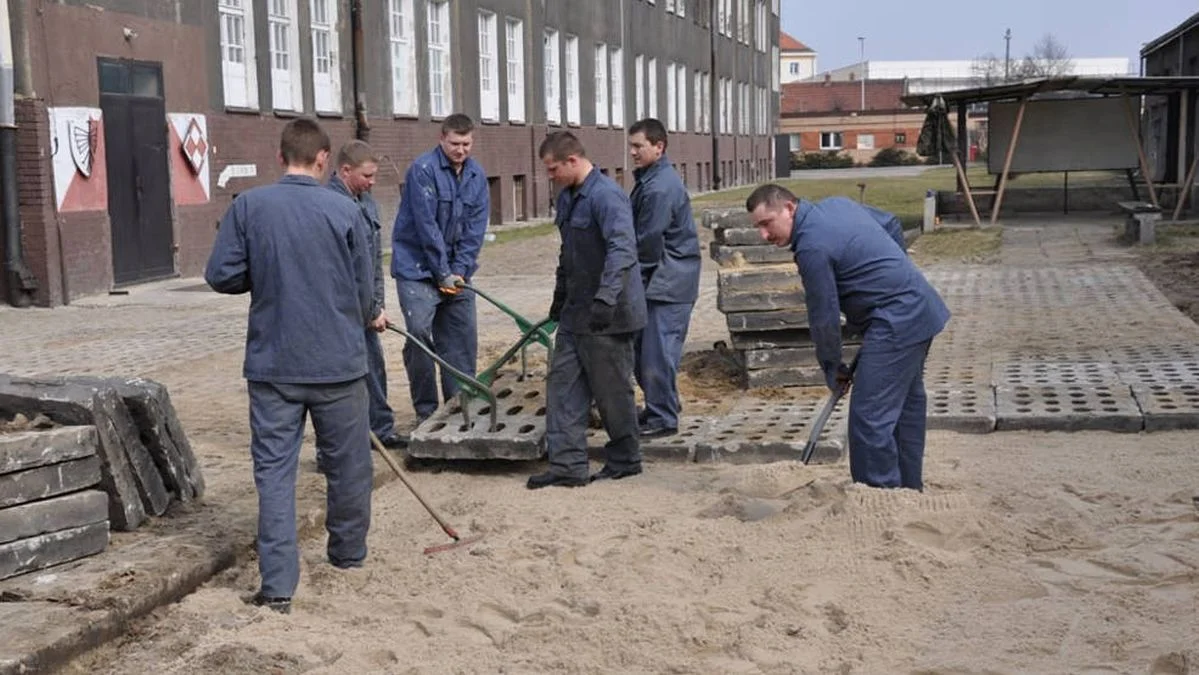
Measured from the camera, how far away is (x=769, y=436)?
26.2 feet

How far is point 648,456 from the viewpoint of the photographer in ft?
26.0

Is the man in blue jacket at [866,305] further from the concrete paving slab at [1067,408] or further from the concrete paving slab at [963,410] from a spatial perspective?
the concrete paving slab at [1067,408]

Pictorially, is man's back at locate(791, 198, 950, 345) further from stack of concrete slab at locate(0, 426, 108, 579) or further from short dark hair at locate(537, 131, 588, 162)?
stack of concrete slab at locate(0, 426, 108, 579)

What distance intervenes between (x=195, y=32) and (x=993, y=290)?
10640mm

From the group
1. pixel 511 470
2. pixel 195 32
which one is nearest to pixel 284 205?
pixel 511 470

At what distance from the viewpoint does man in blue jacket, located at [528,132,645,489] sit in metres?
7.21

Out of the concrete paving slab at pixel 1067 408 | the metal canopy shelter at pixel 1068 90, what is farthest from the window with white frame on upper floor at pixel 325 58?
the concrete paving slab at pixel 1067 408

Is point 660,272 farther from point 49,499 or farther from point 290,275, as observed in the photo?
point 49,499

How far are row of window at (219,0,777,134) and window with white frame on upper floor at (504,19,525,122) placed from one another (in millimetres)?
22

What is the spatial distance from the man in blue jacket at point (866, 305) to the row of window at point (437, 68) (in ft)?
48.4

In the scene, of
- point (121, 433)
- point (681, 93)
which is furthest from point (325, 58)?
point (681, 93)

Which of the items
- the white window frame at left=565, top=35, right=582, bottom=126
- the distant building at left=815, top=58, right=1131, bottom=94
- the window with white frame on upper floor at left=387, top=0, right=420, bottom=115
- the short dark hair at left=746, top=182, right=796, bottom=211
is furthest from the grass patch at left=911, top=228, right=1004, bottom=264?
the distant building at left=815, top=58, right=1131, bottom=94

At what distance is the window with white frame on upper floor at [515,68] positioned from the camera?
1232 inches

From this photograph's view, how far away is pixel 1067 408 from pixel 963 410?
61cm
